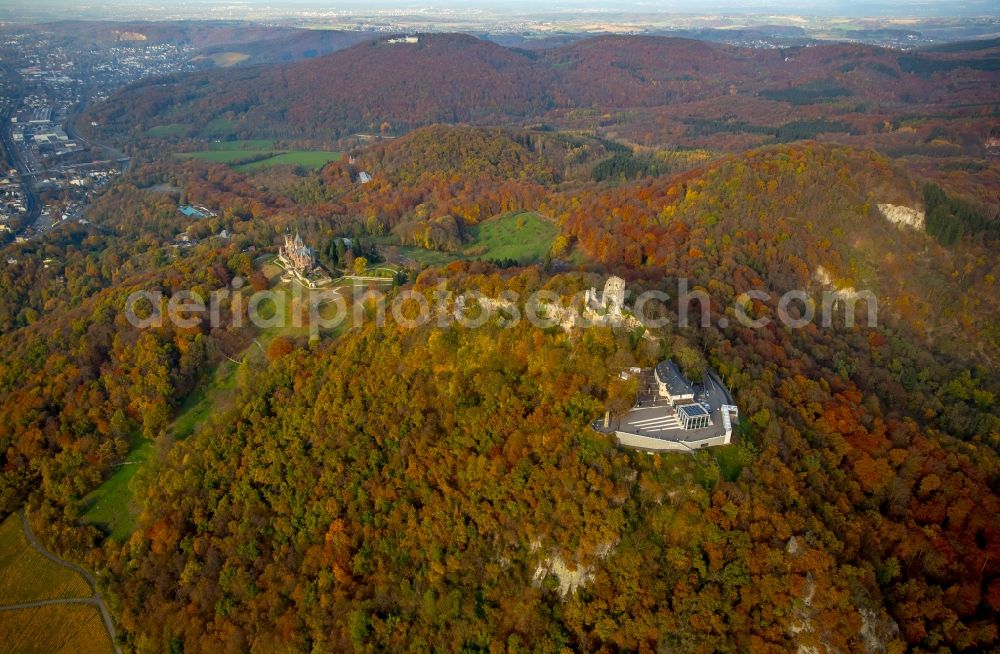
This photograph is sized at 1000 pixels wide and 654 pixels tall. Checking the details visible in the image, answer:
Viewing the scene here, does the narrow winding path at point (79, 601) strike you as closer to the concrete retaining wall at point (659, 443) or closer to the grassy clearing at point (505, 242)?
the concrete retaining wall at point (659, 443)

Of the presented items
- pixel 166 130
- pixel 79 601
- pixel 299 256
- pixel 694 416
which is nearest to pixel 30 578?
pixel 79 601

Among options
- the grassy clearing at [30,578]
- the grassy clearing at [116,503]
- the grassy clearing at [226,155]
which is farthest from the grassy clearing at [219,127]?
the grassy clearing at [30,578]

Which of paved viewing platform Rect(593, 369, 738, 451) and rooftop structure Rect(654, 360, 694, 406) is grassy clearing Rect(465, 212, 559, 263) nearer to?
rooftop structure Rect(654, 360, 694, 406)

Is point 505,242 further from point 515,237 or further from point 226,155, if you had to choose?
point 226,155

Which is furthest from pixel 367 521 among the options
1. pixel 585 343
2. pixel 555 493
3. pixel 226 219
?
pixel 226 219

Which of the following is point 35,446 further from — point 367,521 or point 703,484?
point 703,484

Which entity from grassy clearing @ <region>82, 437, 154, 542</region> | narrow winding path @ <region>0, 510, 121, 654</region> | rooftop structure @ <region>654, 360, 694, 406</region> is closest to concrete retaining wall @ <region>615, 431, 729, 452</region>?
rooftop structure @ <region>654, 360, 694, 406</region>
